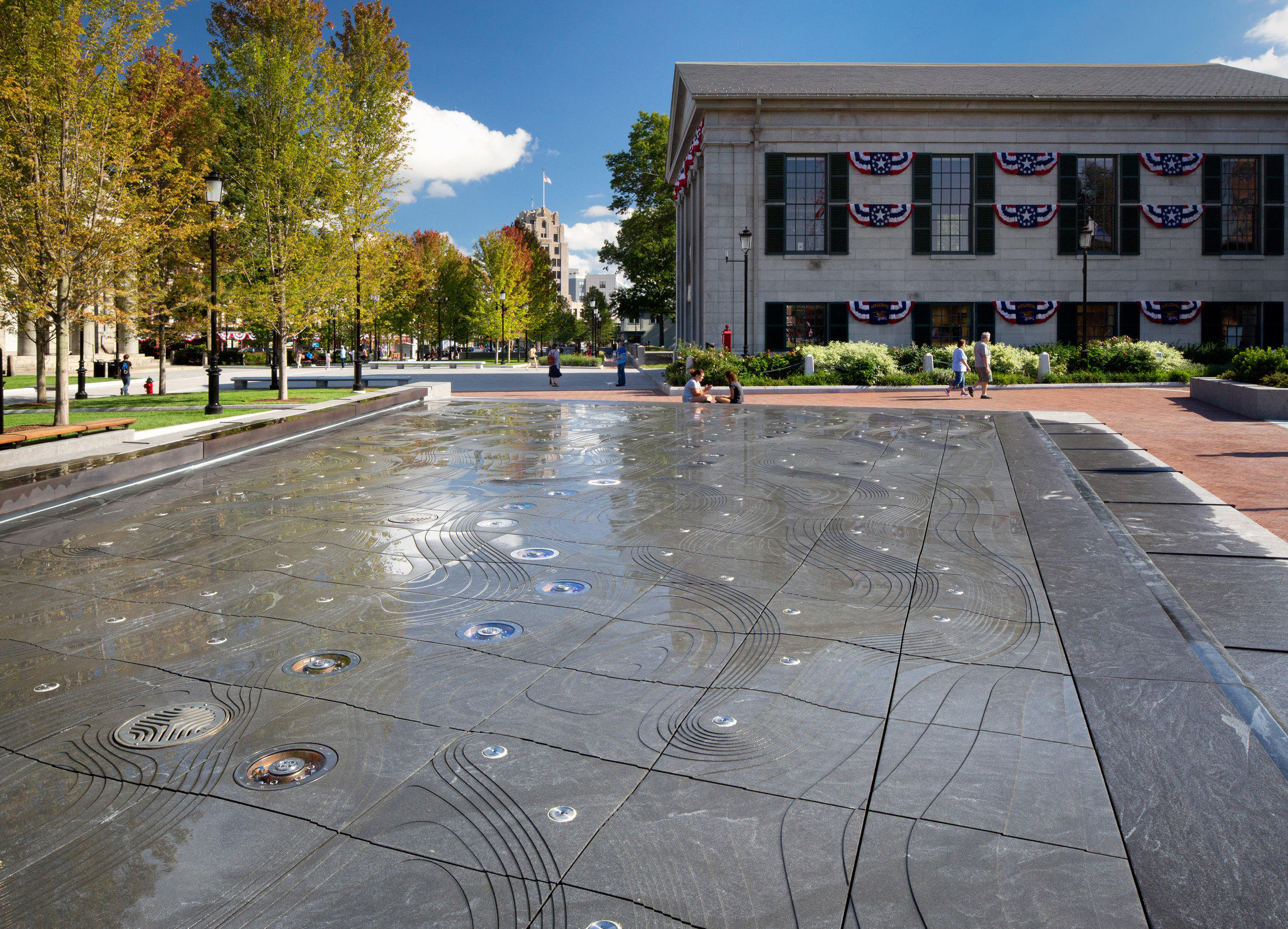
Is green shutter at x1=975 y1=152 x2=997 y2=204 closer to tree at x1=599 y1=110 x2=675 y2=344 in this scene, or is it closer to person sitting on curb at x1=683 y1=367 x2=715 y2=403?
person sitting on curb at x1=683 y1=367 x2=715 y2=403

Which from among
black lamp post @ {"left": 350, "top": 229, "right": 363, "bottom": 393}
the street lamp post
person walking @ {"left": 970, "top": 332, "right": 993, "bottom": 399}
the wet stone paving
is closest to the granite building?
the street lamp post

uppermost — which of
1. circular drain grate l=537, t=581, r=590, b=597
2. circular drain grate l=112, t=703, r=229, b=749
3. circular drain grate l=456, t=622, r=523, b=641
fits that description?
circular drain grate l=537, t=581, r=590, b=597

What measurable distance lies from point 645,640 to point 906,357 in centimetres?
3133

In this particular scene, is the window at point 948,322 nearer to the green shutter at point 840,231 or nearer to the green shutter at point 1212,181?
the green shutter at point 840,231

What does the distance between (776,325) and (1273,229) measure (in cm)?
2201

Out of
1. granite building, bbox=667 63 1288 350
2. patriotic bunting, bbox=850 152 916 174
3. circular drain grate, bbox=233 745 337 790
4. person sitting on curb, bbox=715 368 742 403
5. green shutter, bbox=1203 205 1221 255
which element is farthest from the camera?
green shutter, bbox=1203 205 1221 255

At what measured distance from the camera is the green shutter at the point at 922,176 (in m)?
36.8

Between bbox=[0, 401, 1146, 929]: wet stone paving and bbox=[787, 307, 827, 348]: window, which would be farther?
bbox=[787, 307, 827, 348]: window

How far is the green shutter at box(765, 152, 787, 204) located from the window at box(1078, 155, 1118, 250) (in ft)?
41.9

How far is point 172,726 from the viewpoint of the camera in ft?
12.8

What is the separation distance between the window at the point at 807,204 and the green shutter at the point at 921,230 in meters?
3.81

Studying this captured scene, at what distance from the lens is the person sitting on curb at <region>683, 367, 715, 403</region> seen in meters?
23.0

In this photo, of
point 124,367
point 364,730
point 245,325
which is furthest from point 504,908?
point 124,367

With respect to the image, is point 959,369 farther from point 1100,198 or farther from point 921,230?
point 1100,198
